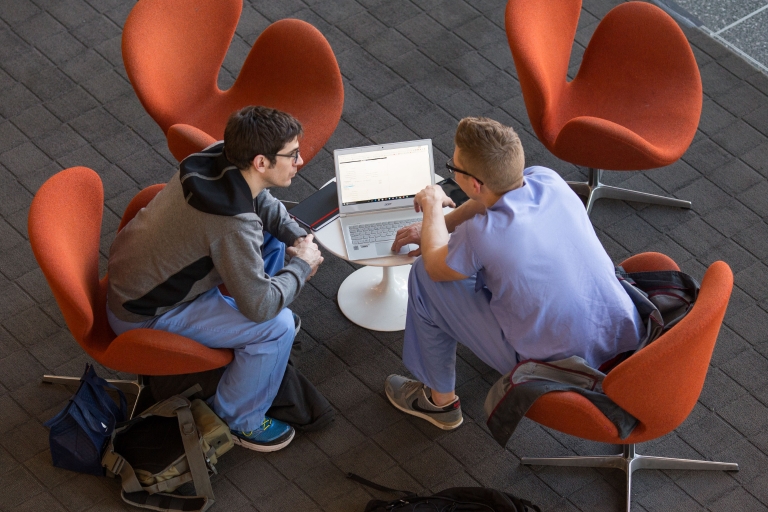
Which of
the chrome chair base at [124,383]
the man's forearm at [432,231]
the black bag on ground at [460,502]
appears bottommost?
the chrome chair base at [124,383]

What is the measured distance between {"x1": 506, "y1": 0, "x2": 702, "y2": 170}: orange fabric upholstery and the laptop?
66 cm

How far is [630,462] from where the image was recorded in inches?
114

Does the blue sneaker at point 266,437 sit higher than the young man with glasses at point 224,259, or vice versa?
the young man with glasses at point 224,259

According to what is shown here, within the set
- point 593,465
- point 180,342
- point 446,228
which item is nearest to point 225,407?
point 180,342

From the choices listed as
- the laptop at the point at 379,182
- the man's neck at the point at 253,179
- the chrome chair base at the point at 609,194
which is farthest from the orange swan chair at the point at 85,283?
the chrome chair base at the point at 609,194

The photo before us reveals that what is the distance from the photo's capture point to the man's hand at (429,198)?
2725 mm

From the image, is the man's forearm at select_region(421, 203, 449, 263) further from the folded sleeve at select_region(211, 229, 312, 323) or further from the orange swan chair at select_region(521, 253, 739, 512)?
the orange swan chair at select_region(521, 253, 739, 512)

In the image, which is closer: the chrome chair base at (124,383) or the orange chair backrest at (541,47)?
the chrome chair base at (124,383)

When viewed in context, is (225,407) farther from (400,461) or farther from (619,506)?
(619,506)

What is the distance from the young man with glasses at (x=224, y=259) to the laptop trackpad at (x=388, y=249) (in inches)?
8.2

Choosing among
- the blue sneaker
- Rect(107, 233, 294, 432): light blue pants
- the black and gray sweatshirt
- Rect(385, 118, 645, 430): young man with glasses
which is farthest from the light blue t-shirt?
the blue sneaker

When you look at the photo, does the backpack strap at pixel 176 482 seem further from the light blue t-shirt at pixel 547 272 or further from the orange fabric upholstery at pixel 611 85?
the orange fabric upholstery at pixel 611 85

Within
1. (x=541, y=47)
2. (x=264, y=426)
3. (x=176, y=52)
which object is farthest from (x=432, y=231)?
(x=176, y=52)

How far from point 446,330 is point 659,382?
717 mm
